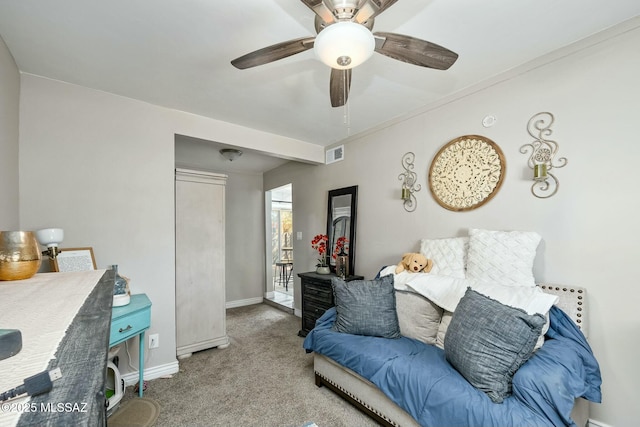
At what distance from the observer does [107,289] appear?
969mm

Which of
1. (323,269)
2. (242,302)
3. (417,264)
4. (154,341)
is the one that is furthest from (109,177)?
(242,302)

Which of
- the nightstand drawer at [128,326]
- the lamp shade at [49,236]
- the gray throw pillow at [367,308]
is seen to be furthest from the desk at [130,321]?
Result: the gray throw pillow at [367,308]

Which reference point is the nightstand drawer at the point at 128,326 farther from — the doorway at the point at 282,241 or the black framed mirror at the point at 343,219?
the doorway at the point at 282,241

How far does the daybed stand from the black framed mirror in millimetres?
1101

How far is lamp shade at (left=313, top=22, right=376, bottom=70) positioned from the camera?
119cm

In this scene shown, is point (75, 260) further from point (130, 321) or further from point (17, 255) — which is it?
point (17, 255)

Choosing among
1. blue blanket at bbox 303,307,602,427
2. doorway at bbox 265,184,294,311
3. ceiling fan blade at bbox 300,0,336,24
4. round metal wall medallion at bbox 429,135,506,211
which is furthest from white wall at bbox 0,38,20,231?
doorway at bbox 265,184,294,311

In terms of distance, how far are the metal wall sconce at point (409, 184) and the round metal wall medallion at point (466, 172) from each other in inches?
7.7

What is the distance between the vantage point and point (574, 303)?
1797mm

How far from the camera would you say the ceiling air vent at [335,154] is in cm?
373

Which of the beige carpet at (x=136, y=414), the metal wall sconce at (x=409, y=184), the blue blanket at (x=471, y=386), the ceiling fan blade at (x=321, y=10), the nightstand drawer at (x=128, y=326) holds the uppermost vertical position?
the ceiling fan blade at (x=321, y=10)

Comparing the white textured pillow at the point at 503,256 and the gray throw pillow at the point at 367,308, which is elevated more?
the white textured pillow at the point at 503,256

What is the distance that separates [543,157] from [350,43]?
1.70m

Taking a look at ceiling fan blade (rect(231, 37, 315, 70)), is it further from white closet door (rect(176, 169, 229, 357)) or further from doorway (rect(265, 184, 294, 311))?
doorway (rect(265, 184, 294, 311))
